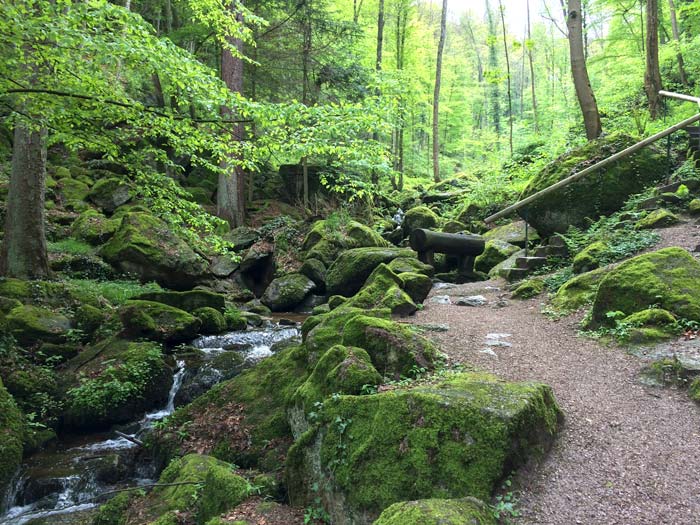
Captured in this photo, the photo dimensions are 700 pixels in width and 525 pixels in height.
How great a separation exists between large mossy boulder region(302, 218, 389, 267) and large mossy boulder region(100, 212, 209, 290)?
3.58 m

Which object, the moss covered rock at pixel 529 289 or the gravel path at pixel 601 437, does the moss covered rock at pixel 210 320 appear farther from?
the moss covered rock at pixel 529 289

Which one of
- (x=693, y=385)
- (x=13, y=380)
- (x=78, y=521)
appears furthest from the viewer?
(x=13, y=380)

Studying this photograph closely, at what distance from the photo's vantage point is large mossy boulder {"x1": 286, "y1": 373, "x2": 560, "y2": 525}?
3182 mm

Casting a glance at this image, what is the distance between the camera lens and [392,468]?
336 cm

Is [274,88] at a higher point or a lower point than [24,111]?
higher

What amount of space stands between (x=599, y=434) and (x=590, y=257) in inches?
214

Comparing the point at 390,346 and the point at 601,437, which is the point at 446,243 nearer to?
the point at 390,346

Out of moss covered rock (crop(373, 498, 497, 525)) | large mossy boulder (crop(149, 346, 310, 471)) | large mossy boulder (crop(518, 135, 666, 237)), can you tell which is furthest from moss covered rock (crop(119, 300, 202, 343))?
large mossy boulder (crop(518, 135, 666, 237))

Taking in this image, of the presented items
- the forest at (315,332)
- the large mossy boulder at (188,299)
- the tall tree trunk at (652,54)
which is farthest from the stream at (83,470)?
the tall tree trunk at (652,54)

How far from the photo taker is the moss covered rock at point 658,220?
8695 millimetres

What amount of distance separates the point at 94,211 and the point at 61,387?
31.0ft

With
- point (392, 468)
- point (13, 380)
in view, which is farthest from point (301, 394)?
point (13, 380)

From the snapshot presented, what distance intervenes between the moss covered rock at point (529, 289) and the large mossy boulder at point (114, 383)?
22.3 feet

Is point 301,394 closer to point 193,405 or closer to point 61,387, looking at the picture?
point 193,405
